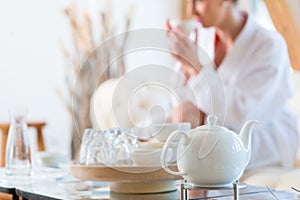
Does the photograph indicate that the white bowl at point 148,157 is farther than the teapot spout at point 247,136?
Yes

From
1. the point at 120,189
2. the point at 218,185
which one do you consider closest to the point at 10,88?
the point at 120,189

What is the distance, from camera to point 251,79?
8.54 ft

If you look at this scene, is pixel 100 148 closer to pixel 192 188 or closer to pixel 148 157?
pixel 148 157

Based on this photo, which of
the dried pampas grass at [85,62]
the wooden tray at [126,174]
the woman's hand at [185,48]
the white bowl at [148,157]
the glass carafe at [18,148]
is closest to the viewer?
the wooden tray at [126,174]

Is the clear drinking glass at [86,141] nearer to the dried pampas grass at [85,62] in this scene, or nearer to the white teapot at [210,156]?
the white teapot at [210,156]

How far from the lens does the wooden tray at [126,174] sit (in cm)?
147

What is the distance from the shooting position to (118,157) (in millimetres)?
1744

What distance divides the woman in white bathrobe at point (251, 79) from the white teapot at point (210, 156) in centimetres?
119

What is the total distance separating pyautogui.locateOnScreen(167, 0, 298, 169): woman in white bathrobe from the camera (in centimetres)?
257

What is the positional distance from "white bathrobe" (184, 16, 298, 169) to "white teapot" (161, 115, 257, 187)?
1206 millimetres

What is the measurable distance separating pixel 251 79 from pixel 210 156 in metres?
1.37

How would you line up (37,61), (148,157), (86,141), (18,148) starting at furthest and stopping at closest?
1. (37,61)
2. (18,148)
3. (86,141)
4. (148,157)

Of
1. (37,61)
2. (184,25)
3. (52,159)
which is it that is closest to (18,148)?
(52,159)

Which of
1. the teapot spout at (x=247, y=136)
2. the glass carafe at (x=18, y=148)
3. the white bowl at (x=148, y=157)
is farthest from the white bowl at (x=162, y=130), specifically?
the glass carafe at (x=18, y=148)
